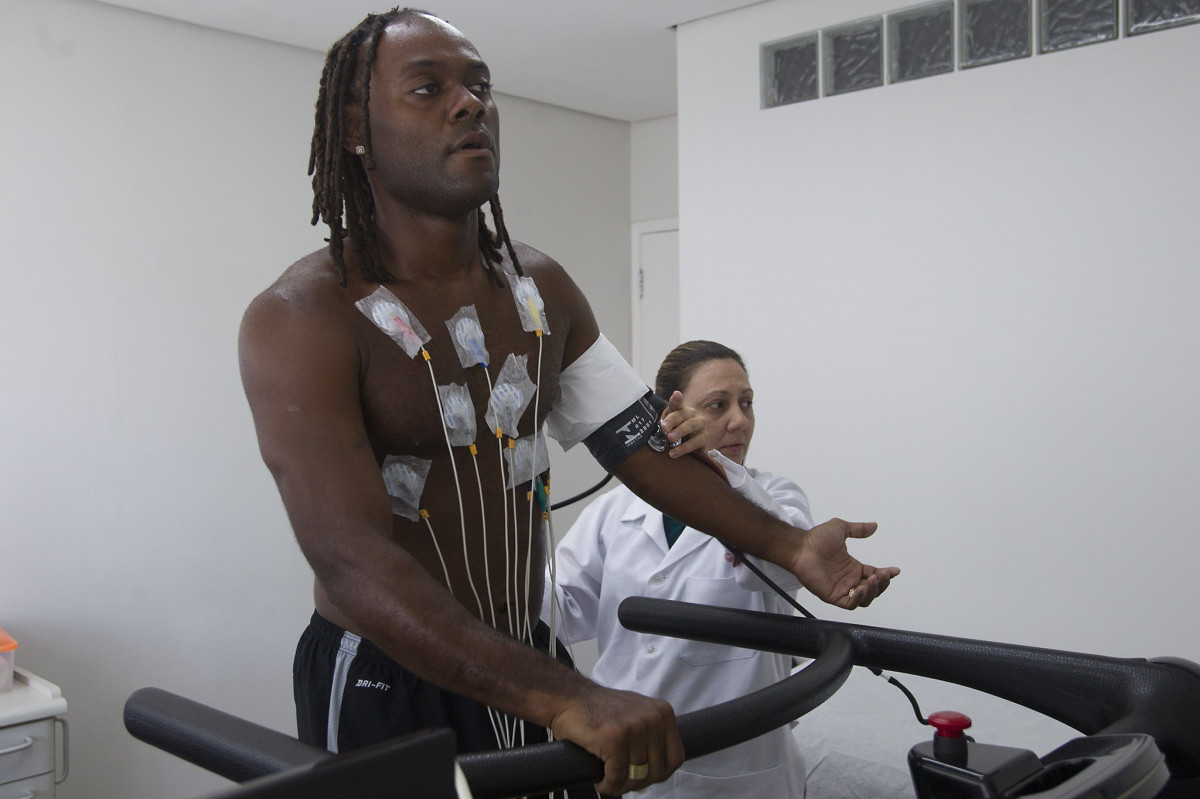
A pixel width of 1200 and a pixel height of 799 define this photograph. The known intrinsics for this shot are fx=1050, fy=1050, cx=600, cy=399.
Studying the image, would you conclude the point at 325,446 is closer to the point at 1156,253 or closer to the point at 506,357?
the point at 506,357

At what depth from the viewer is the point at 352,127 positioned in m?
1.36

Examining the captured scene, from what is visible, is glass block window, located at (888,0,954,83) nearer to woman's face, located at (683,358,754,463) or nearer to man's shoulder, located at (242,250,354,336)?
woman's face, located at (683,358,754,463)

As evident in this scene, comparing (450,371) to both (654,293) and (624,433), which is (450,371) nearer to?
(624,433)

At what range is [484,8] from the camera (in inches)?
142

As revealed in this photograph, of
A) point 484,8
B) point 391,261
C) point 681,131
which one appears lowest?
point 391,261

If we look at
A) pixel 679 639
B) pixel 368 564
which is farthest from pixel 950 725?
pixel 679 639

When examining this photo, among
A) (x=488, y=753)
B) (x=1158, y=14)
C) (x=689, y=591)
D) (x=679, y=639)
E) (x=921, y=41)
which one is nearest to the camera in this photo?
(x=488, y=753)

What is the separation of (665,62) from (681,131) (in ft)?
1.86

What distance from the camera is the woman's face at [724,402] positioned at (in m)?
2.42

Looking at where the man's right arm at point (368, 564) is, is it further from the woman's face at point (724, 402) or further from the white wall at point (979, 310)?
the white wall at point (979, 310)

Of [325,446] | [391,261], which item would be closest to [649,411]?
[391,261]

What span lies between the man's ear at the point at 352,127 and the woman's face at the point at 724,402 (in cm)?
123

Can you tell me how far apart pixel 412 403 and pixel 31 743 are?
2.16 metres

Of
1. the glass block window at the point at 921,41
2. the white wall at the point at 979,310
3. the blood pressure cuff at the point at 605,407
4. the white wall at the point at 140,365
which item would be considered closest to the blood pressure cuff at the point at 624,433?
the blood pressure cuff at the point at 605,407
